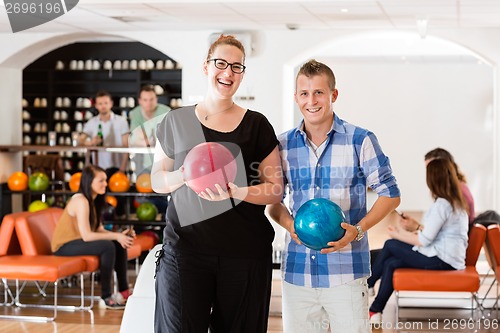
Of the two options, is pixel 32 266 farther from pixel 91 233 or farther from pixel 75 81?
pixel 75 81

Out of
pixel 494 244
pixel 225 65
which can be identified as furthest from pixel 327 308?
pixel 494 244

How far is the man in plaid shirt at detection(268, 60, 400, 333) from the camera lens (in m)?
2.95

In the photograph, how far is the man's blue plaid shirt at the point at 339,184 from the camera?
117 inches

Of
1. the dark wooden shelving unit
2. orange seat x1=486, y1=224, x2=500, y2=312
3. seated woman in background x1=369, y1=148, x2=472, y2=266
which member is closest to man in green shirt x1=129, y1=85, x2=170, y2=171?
seated woman in background x1=369, y1=148, x2=472, y2=266

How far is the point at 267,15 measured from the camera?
845 centimetres

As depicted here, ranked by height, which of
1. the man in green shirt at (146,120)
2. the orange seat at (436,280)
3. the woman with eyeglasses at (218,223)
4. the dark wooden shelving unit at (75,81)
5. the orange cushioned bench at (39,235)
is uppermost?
the dark wooden shelving unit at (75,81)

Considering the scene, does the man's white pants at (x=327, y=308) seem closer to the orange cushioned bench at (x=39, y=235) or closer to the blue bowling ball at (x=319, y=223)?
the blue bowling ball at (x=319, y=223)

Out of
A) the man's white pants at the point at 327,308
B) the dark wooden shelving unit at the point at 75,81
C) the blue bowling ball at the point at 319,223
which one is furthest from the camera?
the dark wooden shelving unit at the point at 75,81

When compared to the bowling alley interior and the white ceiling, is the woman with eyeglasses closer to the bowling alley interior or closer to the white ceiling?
the bowling alley interior

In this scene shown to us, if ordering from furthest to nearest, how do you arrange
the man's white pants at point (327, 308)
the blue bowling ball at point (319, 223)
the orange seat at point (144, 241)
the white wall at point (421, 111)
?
the white wall at point (421, 111) < the orange seat at point (144, 241) < the man's white pants at point (327, 308) < the blue bowling ball at point (319, 223)

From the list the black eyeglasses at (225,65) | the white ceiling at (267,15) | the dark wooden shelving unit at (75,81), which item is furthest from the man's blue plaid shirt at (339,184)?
the dark wooden shelving unit at (75,81)

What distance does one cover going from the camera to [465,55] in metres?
15.2

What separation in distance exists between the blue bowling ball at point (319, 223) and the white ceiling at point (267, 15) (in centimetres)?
484

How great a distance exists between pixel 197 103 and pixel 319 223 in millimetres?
796
